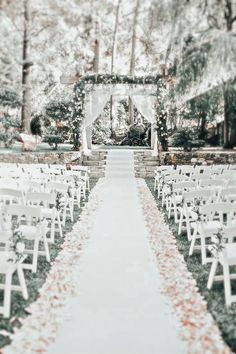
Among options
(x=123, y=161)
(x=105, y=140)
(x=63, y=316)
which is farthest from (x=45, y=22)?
(x=63, y=316)

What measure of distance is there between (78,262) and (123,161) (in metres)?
11.3

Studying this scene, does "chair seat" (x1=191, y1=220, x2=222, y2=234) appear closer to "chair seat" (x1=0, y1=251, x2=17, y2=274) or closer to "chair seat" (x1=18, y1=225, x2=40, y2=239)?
"chair seat" (x1=18, y1=225, x2=40, y2=239)

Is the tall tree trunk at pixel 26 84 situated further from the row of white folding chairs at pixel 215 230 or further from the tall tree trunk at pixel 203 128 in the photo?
the row of white folding chairs at pixel 215 230

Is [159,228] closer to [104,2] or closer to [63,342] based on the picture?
[63,342]

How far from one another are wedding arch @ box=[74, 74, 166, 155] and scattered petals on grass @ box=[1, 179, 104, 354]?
34.7ft

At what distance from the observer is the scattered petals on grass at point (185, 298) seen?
3707 mm

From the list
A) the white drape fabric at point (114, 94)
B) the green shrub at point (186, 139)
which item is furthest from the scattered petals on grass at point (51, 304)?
the white drape fabric at point (114, 94)

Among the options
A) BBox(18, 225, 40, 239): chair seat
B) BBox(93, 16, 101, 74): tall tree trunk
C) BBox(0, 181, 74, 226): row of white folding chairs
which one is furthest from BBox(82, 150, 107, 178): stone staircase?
BBox(93, 16, 101, 74): tall tree trunk

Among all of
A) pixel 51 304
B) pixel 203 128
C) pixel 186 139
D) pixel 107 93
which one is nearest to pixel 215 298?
pixel 51 304

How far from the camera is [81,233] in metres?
7.47

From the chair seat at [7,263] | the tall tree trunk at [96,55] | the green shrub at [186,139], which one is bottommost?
the chair seat at [7,263]

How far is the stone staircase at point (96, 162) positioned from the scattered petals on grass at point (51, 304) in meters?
9.01

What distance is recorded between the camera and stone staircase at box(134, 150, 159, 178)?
16.4 m

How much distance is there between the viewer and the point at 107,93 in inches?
698
